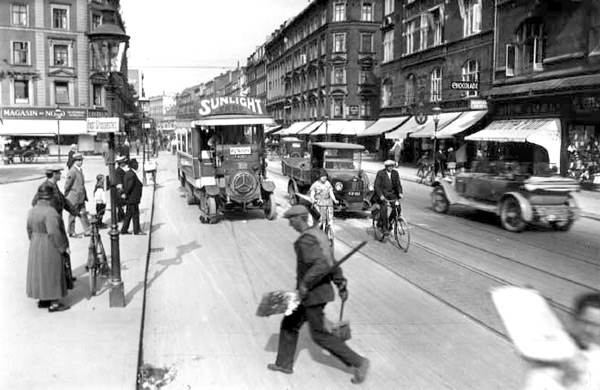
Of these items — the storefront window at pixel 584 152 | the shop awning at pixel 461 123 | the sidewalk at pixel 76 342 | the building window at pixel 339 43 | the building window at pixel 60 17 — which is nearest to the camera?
the sidewalk at pixel 76 342

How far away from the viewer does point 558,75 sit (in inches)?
945

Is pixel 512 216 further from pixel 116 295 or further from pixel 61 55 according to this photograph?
pixel 61 55

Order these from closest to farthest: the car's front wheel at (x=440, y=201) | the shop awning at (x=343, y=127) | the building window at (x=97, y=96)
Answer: the car's front wheel at (x=440, y=201) → the building window at (x=97, y=96) → the shop awning at (x=343, y=127)

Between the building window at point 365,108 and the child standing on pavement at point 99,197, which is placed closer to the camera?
the child standing on pavement at point 99,197

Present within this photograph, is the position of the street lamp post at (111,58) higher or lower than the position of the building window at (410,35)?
lower

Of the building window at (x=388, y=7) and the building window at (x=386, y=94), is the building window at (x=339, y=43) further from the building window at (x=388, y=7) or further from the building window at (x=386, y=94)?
the building window at (x=386, y=94)

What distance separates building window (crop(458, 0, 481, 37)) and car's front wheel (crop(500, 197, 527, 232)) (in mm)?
19486

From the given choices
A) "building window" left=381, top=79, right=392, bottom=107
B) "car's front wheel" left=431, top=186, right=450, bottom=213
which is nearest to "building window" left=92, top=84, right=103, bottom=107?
"building window" left=381, top=79, right=392, bottom=107

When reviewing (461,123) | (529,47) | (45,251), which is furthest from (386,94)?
(45,251)

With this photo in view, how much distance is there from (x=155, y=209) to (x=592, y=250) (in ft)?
42.2

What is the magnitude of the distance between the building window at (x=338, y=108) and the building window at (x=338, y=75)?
5.85ft

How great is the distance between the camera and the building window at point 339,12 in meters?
55.7

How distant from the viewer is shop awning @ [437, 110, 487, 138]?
3009cm

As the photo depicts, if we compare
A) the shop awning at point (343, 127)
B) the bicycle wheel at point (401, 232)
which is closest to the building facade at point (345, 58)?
the shop awning at point (343, 127)
